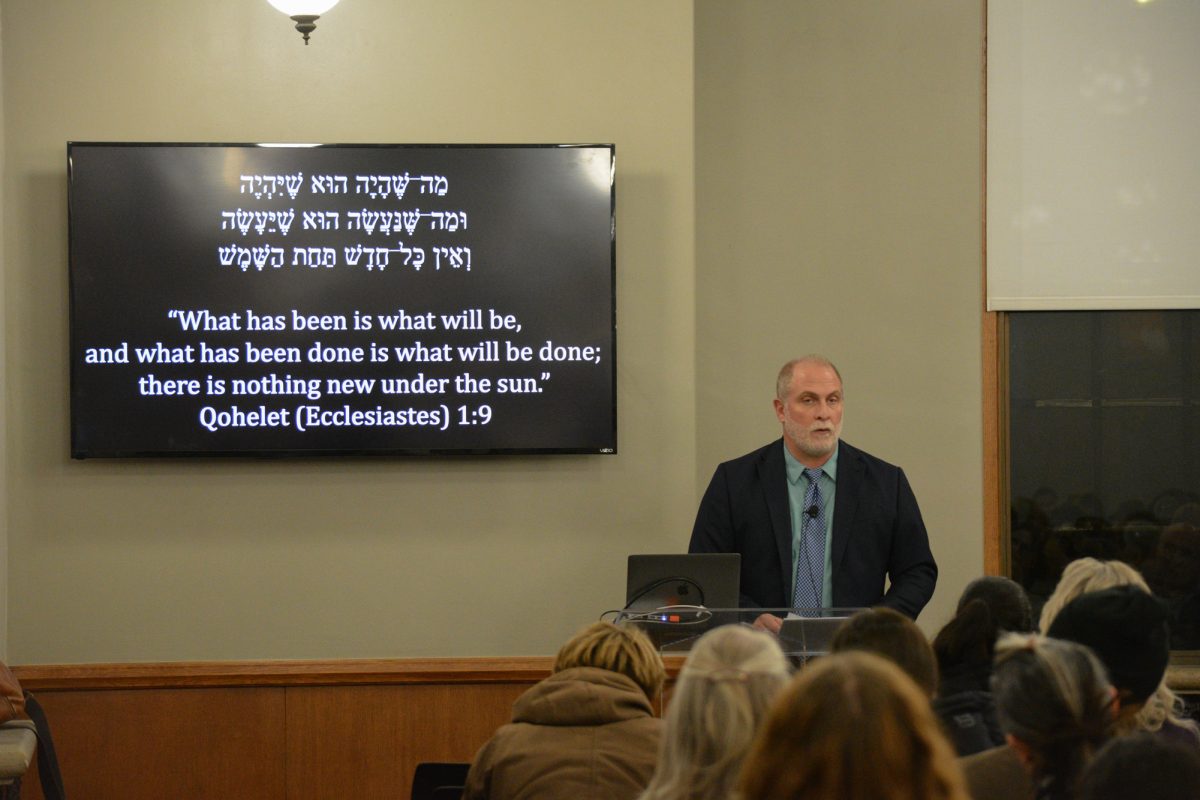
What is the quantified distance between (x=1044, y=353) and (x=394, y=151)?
2667 mm

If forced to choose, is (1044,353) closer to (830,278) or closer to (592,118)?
(830,278)

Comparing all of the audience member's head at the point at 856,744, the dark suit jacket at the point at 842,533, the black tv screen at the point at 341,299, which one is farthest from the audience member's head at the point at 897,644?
the black tv screen at the point at 341,299

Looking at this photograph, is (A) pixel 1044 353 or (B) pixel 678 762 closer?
(B) pixel 678 762

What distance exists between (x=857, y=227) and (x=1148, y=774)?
3955 mm

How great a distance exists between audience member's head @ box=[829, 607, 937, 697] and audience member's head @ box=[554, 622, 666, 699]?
42 centimetres

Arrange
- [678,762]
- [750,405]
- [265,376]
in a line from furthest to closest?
[750,405] → [265,376] → [678,762]

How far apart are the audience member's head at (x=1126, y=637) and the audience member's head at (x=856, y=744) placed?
0.98 m

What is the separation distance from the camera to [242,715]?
4.63 m

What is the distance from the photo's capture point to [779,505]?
13.7 feet

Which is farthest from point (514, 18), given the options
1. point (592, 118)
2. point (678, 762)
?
point (678, 762)

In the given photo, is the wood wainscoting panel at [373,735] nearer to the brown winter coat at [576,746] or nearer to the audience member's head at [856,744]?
the brown winter coat at [576,746]

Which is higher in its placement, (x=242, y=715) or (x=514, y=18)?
(x=514, y=18)

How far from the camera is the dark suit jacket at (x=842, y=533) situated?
4109 mm

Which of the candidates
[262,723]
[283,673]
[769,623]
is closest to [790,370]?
[769,623]
